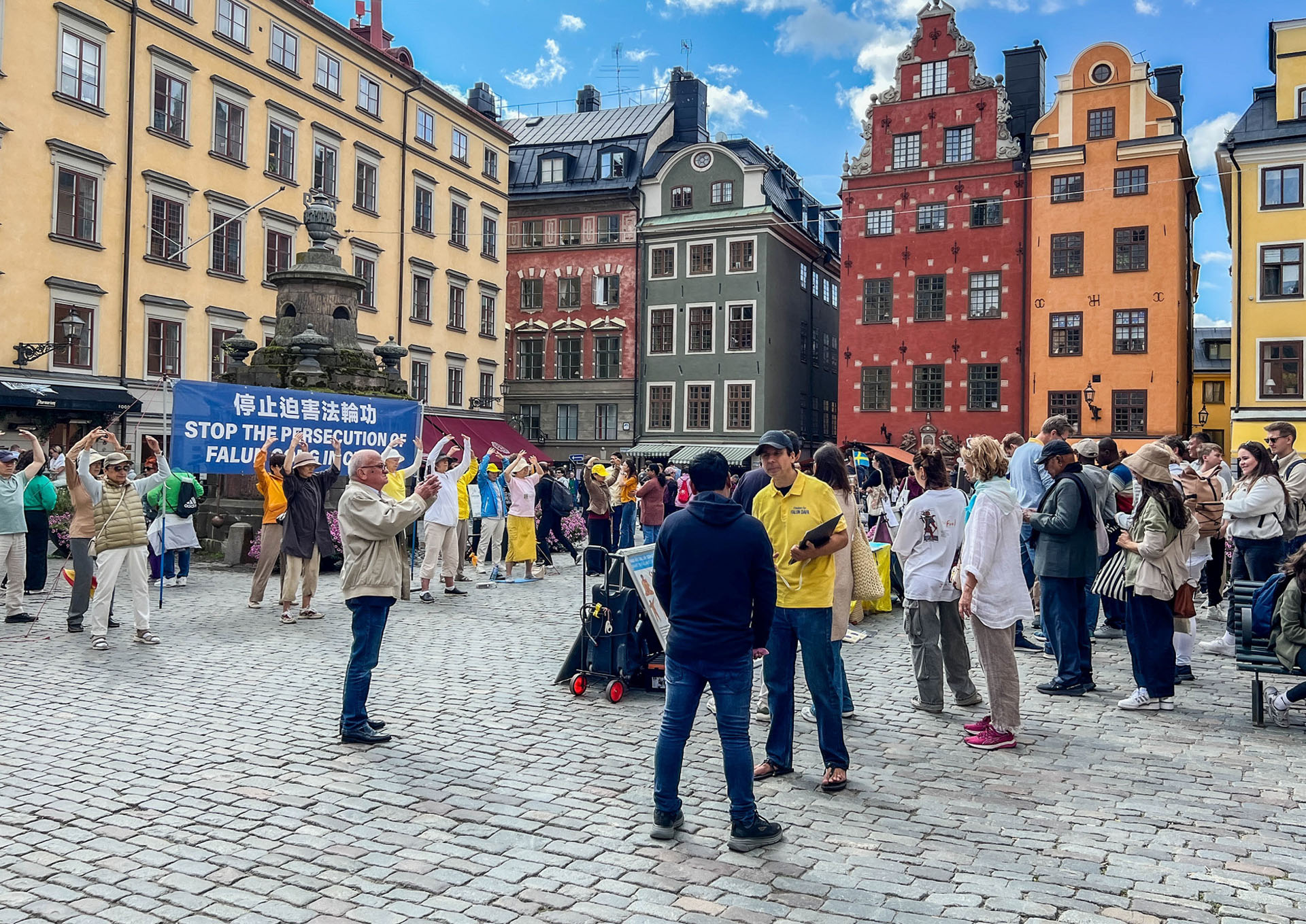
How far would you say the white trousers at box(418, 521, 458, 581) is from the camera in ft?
46.1

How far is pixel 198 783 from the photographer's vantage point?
600 cm

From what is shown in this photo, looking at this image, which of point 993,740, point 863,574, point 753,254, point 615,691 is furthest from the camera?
point 753,254

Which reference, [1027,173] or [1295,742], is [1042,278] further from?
[1295,742]

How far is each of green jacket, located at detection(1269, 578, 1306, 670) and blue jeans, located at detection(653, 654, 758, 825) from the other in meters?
4.35

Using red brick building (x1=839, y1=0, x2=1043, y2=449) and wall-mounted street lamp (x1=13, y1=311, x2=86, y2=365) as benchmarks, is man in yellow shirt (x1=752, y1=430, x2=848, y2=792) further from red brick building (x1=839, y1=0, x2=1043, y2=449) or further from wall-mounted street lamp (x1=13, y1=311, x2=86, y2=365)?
red brick building (x1=839, y1=0, x2=1043, y2=449)

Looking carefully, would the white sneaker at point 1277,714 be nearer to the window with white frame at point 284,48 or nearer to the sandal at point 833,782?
the sandal at point 833,782

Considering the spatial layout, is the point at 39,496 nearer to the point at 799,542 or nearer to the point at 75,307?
the point at 799,542

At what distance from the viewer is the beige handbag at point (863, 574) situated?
7.08 meters

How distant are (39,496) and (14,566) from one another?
167 cm

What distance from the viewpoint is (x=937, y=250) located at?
131ft

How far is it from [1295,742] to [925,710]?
8.04ft

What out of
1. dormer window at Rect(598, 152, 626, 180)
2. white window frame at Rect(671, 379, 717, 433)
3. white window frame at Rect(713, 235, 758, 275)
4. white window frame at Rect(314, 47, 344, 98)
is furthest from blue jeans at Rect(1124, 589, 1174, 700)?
dormer window at Rect(598, 152, 626, 180)

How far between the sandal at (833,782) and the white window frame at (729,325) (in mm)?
39858

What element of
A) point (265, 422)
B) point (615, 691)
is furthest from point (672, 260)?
point (615, 691)
